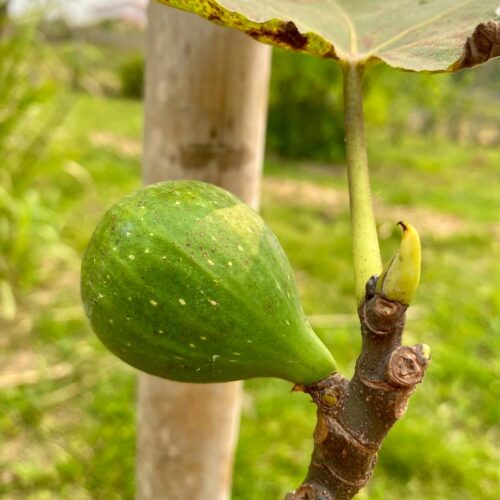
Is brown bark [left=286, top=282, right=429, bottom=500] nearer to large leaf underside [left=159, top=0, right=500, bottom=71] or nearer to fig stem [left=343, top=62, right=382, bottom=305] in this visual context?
fig stem [left=343, top=62, right=382, bottom=305]

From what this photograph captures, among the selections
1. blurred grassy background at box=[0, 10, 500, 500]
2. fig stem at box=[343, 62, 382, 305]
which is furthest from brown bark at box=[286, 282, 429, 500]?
blurred grassy background at box=[0, 10, 500, 500]

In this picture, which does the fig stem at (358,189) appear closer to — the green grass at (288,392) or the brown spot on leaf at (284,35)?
the brown spot on leaf at (284,35)

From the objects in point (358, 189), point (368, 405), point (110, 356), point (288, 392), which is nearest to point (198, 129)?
point (358, 189)

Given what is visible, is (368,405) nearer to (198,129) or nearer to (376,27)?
(376,27)

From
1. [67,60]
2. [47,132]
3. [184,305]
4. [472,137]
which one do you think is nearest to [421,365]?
[184,305]

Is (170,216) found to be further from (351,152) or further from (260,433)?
(260,433)

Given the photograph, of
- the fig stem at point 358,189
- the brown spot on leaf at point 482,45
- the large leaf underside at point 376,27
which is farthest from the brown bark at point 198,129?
the brown spot on leaf at point 482,45
